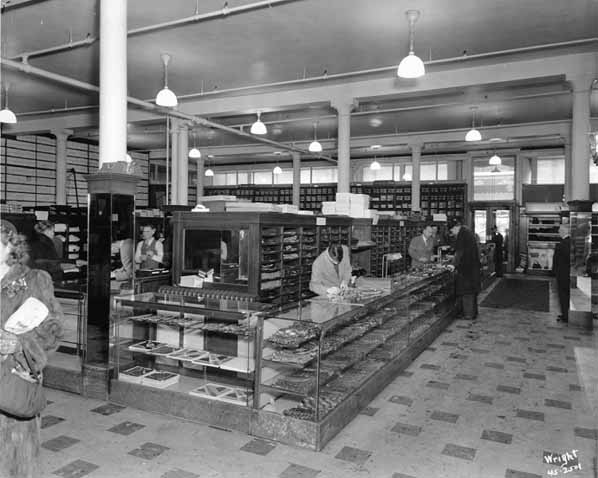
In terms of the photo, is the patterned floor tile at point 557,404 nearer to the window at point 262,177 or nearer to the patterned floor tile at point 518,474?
the patterned floor tile at point 518,474

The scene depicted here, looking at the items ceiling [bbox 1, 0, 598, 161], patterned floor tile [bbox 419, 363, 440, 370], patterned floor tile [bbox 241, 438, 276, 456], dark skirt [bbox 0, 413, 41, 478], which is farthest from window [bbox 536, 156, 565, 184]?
dark skirt [bbox 0, 413, 41, 478]

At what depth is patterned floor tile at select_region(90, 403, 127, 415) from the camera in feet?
13.1

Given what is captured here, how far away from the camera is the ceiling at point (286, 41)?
6.31m

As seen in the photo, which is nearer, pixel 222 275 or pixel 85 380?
pixel 85 380

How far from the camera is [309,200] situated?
17938 millimetres

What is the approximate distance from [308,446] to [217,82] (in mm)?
7956

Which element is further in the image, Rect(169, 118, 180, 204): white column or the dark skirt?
Rect(169, 118, 180, 204): white column

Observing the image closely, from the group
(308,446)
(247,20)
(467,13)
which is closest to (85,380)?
(308,446)

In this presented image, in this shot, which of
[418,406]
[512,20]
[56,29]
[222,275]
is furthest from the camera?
[56,29]

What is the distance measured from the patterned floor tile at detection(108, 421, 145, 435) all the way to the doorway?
14108 millimetres

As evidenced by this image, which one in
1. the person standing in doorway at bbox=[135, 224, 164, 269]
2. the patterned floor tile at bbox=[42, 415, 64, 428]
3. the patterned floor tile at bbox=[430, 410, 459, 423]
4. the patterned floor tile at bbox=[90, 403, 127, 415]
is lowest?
the patterned floor tile at bbox=[430, 410, 459, 423]

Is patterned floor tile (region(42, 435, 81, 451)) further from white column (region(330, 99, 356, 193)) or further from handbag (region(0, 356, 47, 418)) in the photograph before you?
white column (region(330, 99, 356, 193))

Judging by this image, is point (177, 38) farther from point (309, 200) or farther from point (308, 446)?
point (309, 200)

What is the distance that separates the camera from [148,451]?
10.8ft
